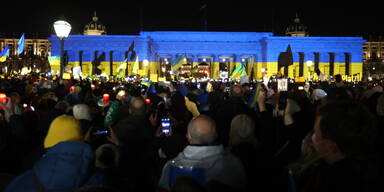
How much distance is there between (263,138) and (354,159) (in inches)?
153

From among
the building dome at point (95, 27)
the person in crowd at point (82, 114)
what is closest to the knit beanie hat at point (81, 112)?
the person in crowd at point (82, 114)

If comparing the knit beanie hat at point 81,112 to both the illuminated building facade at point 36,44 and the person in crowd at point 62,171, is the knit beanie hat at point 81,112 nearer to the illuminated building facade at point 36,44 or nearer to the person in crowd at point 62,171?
the person in crowd at point 62,171

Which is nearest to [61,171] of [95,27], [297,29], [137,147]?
[137,147]

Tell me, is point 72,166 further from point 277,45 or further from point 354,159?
point 277,45

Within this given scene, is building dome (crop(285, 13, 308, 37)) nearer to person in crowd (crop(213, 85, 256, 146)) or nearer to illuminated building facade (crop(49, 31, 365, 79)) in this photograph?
illuminated building facade (crop(49, 31, 365, 79))

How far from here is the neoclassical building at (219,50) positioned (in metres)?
81.9

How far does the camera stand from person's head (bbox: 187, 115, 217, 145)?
3.49 meters

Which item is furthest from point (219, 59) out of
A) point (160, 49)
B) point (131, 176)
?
→ point (131, 176)

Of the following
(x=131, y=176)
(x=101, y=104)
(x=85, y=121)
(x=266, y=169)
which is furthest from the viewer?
(x=101, y=104)

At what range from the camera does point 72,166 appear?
2.88 metres

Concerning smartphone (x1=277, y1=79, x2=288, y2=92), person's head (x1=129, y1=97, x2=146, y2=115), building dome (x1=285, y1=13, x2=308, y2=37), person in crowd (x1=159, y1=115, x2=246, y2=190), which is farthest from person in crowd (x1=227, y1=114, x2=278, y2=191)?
building dome (x1=285, y1=13, x2=308, y2=37)

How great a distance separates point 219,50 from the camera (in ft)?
277

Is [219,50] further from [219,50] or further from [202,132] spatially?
[202,132]

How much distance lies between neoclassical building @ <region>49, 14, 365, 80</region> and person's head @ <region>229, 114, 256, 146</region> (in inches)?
2969
